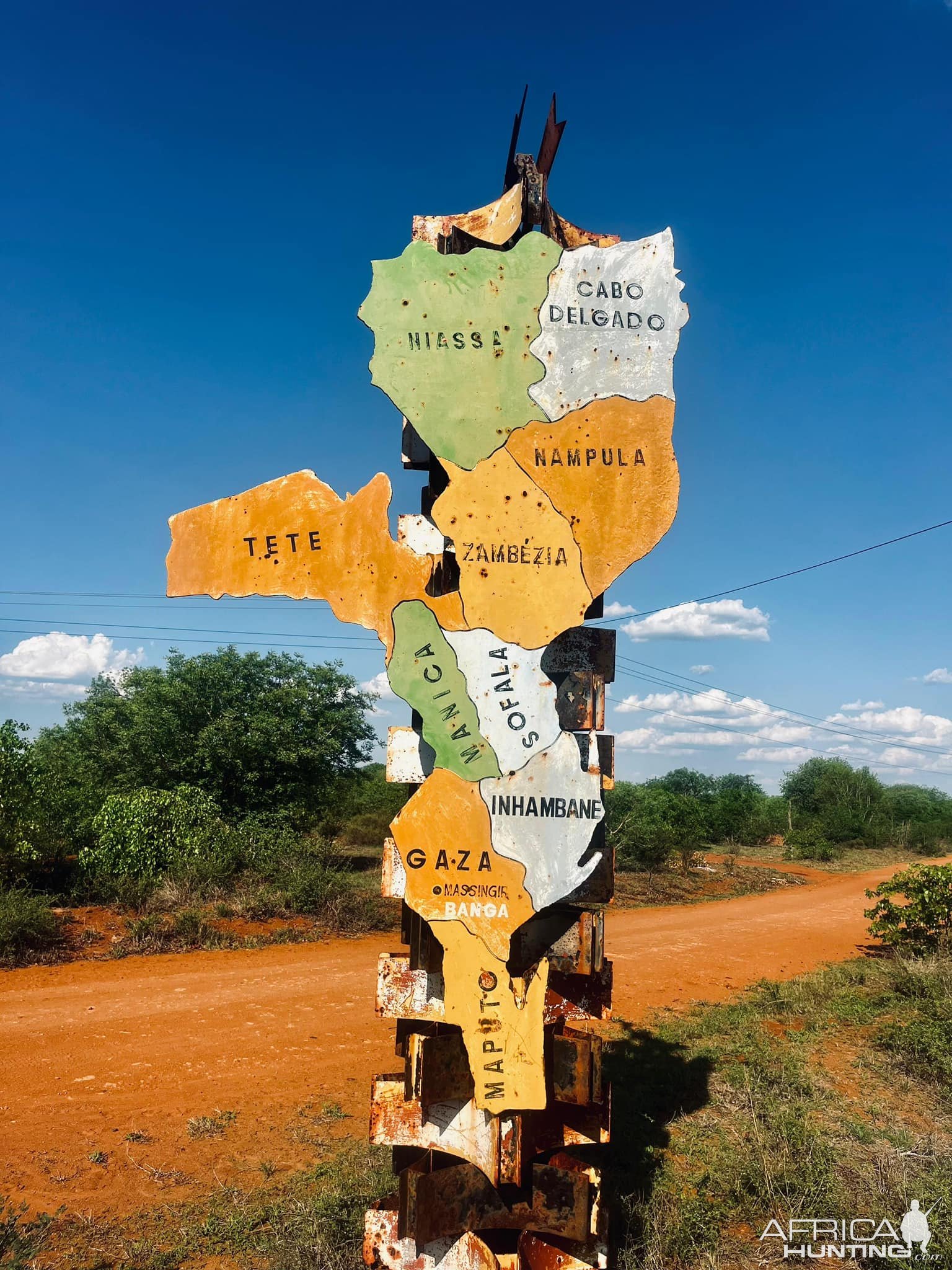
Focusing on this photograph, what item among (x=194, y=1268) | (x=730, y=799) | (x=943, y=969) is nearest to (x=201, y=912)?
(x=194, y=1268)

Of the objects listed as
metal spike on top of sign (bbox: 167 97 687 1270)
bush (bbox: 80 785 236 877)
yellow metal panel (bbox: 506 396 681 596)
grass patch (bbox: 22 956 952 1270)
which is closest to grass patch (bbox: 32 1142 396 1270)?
grass patch (bbox: 22 956 952 1270)

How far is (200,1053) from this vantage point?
19.3 ft

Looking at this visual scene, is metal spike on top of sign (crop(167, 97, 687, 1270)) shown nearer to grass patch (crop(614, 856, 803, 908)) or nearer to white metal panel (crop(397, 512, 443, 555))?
white metal panel (crop(397, 512, 443, 555))

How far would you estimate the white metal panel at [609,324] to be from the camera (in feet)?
7.98

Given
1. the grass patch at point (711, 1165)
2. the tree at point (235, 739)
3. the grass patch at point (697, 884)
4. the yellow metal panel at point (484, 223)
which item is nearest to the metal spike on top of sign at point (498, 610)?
the yellow metal panel at point (484, 223)

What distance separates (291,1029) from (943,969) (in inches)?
238

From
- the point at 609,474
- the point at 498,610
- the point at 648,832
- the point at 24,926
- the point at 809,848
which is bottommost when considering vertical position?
the point at 809,848

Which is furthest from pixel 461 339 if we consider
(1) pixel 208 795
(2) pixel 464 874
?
(1) pixel 208 795

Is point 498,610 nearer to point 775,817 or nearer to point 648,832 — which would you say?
point 648,832

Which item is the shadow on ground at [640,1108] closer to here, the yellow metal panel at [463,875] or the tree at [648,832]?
the yellow metal panel at [463,875]

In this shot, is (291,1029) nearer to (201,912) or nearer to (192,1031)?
(192,1031)

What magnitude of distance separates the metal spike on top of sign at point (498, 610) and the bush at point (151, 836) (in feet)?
29.2

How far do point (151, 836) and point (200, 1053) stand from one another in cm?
549

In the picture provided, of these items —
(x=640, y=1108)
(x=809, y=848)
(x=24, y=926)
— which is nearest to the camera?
(x=640, y=1108)
